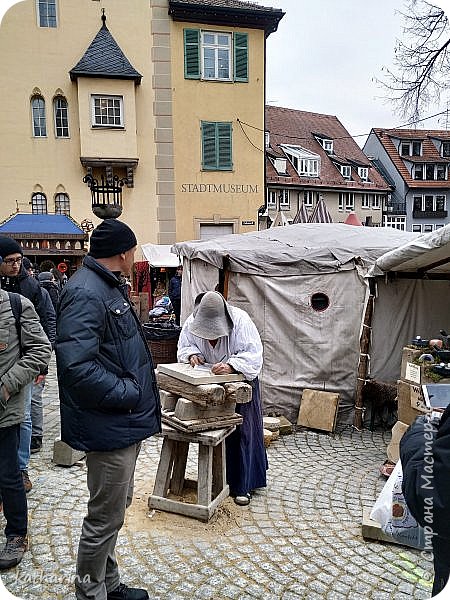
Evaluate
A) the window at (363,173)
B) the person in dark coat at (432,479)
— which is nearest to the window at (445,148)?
the window at (363,173)

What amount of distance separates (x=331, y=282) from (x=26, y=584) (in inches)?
195

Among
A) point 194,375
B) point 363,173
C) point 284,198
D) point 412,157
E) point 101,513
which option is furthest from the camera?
point 412,157

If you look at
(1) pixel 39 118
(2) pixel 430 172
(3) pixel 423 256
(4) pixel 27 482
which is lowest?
(4) pixel 27 482

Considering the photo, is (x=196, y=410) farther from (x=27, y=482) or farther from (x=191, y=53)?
(x=191, y=53)

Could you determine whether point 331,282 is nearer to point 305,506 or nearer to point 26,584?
point 305,506

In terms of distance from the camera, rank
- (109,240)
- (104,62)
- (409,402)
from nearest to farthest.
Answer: (109,240)
(409,402)
(104,62)

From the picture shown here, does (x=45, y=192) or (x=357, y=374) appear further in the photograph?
(x=45, y=192)

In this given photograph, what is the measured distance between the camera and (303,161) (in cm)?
3088

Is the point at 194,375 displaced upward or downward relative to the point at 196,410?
upward

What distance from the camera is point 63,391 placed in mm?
2598

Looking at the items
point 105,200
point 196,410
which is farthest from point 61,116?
point 196,410

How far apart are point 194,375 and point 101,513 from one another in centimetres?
131

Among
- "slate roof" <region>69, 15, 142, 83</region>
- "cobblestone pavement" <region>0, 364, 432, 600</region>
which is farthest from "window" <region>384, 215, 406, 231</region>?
"cobblestone pavement" <region>0, 364, 432, 600</region>

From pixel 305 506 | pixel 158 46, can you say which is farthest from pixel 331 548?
pixel 158 46
